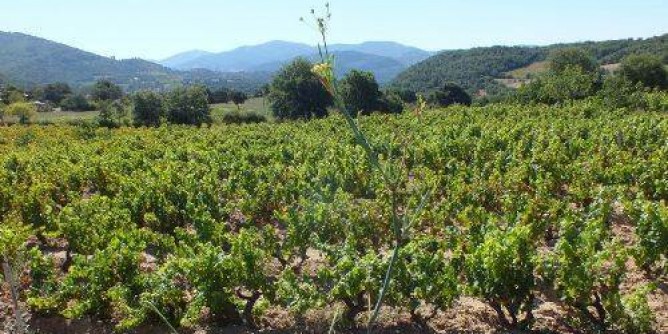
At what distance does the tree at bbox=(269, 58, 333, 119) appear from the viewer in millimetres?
64562

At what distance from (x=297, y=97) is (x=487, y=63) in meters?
119

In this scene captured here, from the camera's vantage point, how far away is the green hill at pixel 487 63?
13985 cm

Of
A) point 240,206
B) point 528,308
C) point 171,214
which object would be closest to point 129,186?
point 171,214

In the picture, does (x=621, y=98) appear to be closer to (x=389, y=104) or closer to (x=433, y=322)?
(x=389, y=104)

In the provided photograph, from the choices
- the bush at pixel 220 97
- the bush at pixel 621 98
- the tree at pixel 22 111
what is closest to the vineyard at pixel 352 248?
the bush at pixel 621 98

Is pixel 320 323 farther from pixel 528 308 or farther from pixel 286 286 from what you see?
pixel 528 308

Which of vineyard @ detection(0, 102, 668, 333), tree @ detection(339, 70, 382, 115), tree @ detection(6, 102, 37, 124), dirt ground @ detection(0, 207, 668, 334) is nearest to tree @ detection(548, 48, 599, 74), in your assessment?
tree @ detection(339, 70, 382, 115)

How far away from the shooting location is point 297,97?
65250 mm

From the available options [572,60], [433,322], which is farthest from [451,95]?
[433,322]

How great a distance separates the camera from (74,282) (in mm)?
9117

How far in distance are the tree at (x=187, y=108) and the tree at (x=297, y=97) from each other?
8.21 metres

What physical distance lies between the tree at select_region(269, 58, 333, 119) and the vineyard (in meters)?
45.9

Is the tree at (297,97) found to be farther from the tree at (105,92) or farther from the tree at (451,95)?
the tree at (105,92)

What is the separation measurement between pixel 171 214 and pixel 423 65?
18842 centimetres
